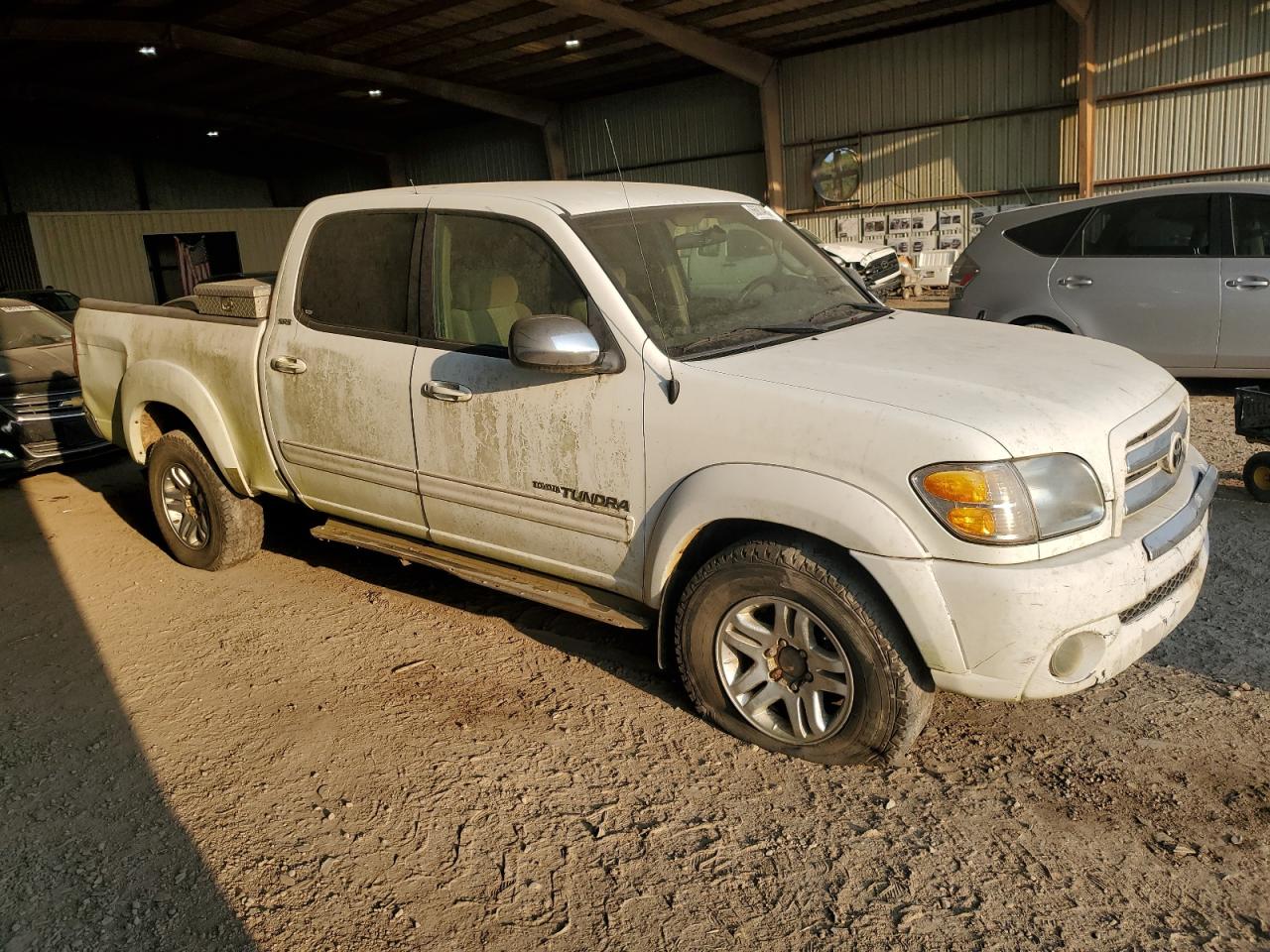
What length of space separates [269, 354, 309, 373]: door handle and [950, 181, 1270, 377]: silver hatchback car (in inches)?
234

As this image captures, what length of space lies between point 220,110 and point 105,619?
25.0 m

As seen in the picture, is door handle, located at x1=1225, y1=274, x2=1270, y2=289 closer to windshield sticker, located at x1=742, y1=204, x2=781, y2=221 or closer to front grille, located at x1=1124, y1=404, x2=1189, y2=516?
windshield sticker, located at x1=742, y1=204, x2=781, y2=221

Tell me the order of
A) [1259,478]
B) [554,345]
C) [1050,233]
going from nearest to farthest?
[554,345]
[1259,478]
[1050,233]

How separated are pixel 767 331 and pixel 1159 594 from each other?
1560mm

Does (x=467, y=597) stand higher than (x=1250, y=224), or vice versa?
(x=1250, y=224)

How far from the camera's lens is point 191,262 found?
81.1 ft

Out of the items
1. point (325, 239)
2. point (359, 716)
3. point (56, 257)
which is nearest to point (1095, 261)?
point (325, 239)

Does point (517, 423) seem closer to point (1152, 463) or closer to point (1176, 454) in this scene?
point (1152, 463)

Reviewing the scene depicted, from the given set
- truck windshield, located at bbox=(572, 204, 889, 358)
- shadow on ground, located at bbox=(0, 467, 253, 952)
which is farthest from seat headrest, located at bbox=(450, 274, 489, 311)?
shadow on ground, located at bbox=(0, 467, 253, 952)

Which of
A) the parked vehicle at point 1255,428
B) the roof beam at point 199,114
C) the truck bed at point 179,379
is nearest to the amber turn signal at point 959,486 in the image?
the truck bed at point 179,379

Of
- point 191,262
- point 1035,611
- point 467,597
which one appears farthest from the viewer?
point 191,262

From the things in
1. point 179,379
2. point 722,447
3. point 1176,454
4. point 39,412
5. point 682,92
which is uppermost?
point 682,92

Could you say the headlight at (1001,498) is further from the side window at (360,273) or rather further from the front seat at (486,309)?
the side window at (360,273)

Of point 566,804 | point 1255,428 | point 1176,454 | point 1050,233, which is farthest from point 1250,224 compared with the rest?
point 566,804
